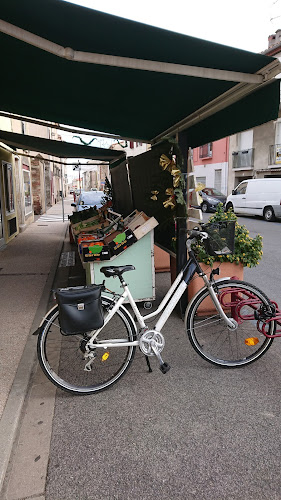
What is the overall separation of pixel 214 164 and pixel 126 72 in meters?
26.9

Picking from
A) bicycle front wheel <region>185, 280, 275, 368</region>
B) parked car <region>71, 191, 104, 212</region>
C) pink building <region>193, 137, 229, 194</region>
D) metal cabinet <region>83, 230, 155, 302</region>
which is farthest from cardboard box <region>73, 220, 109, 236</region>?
pink building <region>193, 137, 229, 194</region>

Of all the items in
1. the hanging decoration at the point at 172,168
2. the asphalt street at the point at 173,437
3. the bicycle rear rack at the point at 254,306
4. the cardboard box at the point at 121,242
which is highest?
the hanging decoration at the point at 172,168

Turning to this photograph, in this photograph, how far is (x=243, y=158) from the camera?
25203mm

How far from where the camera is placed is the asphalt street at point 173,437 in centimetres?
200

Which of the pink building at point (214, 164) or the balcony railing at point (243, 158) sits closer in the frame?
the balcony railing at point (243, 158)

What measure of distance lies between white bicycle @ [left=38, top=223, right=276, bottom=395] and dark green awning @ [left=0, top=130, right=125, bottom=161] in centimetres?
535

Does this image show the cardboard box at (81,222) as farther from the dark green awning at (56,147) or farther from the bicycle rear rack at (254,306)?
the bicycle rear rack at (254,306)

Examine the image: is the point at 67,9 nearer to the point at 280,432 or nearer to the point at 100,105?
the point at 100,105

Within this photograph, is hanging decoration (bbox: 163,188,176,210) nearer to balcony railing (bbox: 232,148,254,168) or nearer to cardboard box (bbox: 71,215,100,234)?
cardboard box (bbox: 71,215,100,234)

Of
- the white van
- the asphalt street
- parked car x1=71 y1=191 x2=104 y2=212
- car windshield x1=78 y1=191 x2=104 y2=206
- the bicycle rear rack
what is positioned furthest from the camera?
the white van

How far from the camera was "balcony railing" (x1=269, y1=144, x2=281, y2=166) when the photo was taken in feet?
73.8

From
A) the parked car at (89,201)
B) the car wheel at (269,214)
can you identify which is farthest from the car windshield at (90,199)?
the car wheel at (269,214)

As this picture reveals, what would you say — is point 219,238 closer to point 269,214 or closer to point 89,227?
point 89,227

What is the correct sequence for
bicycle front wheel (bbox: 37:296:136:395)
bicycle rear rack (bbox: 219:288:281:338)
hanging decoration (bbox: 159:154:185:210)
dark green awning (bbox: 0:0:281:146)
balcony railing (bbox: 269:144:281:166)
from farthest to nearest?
balcony railing (bbox: 269:144:281:166)
hanging decoration (bbox: 159:154:185:210)
bicycle rear rack (bbox: 219:288:281:338)
bicycle front wheel (bbox: 37:296:136:395)
dark green awning (bbox: 0:0:281:146)
